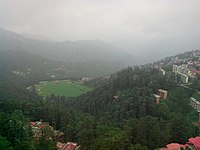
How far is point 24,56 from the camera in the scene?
119 meters

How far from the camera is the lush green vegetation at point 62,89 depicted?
230 ft

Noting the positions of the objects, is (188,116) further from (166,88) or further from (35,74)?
(35,74)

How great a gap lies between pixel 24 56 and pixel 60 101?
6561 centimetres

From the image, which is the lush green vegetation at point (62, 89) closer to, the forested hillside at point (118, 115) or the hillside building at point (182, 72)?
the forested hillside at point (118, 115)

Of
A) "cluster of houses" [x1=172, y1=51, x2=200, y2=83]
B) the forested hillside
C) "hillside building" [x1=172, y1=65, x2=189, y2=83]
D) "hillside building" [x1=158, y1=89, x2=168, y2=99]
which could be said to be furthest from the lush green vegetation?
"hillside building" [x1=158, y1=89, x2=168, y2=99]

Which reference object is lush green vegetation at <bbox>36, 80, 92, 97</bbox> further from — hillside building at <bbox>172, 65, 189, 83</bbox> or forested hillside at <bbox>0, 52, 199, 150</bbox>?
hillside building at <bbox>172, 65, 189, 83</bbox>

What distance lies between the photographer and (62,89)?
Result: 75.2 meters

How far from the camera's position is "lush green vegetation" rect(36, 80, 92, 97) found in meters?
70.2

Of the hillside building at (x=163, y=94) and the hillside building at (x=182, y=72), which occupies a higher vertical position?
the hillside building at (x=182, y=72)

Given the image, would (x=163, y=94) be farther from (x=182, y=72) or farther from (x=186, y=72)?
(x=182, y=72)

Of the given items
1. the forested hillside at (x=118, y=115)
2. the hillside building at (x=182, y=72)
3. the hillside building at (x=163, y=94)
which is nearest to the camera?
the forested hillside at (x=118, y=115)

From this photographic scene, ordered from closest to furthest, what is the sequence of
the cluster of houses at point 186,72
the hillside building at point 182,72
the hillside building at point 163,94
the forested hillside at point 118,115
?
1. the forested hillside at point 118,115
2. the hillside building at point 163,94
3. the hillside building at point 182,72
4. the cluster of houses at point 186,72

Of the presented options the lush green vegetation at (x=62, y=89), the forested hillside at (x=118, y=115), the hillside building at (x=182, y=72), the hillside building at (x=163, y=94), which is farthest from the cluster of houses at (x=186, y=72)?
the lush green vegetation at (x=62, y=89)

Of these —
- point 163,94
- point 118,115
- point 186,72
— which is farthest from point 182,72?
point 118,115
